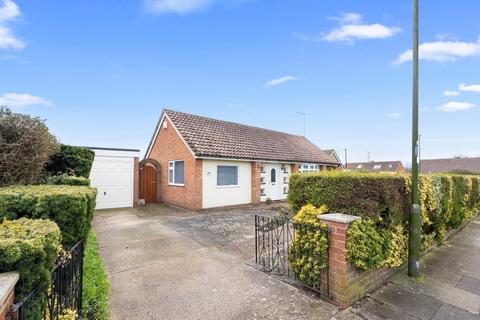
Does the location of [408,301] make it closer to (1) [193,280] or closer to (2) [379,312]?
(2) [379,312]

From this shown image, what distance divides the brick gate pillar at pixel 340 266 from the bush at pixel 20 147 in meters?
7.18

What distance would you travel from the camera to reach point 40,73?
880 cm

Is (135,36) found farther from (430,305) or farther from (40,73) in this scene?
(430,305)

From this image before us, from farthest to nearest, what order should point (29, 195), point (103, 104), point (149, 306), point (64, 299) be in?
point (103, 104) → point (149, 306) → point (29, 195) → point (64, 299)

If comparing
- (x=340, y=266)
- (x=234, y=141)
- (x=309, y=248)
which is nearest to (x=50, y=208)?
(x=309, y=248)

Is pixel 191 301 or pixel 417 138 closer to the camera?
pixel 191 301

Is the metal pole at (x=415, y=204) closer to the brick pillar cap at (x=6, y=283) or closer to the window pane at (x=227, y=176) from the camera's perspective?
the brick pillar cap at (x=6, y=283)

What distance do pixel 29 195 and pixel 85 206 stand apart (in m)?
0.69

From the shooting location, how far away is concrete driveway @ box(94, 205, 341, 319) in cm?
344

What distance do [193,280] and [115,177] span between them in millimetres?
10776

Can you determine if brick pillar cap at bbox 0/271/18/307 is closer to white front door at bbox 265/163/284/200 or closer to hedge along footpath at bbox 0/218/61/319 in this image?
hedge along footpath at bbox 0/218/61/319

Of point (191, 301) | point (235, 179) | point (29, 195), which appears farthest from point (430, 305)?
point (235, 179)

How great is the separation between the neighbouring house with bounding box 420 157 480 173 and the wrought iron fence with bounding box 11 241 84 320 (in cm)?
5437

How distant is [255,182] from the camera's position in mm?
14219
